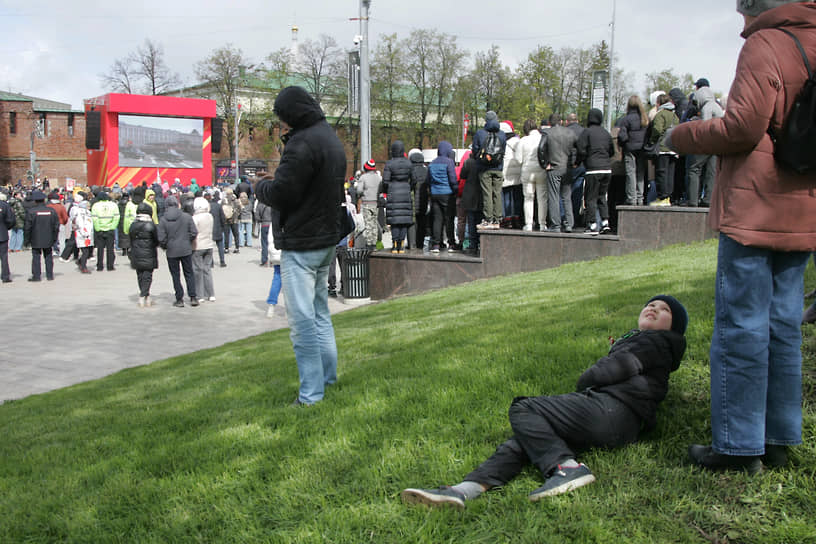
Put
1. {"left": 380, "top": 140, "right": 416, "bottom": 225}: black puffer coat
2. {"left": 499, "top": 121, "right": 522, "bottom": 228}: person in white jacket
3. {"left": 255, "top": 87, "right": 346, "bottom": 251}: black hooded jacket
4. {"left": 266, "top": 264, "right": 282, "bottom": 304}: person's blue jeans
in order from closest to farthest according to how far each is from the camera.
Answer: {"left": 255, "top": 87, "right": 346, "bottom": 251}: black hooded jacket
{"left": 266, "top": 264, "right": 282, "bottom": 304}: person's blue jeans
{"left": 499, "top": 121, "right": 522, "bottom": 228}: person in white jacket
{"left": 380, "top": 140, "right": 416, "bottom": 225}: black puffer coat

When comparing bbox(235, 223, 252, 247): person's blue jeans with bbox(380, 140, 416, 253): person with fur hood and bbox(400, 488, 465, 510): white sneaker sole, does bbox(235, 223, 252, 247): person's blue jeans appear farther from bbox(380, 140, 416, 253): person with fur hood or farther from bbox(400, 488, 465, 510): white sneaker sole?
bbox(400, 488, 465, 510): white sneaker sole

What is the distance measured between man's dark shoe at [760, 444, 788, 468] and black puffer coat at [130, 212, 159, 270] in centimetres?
1226

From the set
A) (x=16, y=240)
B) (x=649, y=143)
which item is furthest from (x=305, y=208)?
(x=16, y=240)

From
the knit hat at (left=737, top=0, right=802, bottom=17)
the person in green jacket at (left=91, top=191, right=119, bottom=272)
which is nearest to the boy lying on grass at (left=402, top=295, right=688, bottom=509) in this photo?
the knit hat at (left=737, top=0, right=802, bottom=17)

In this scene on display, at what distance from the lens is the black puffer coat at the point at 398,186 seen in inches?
540

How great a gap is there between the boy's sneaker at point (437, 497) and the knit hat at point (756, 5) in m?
2.32

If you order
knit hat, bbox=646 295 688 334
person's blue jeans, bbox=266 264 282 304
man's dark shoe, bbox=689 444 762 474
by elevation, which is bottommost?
person's blue jeans, bbox=266 264 282 304

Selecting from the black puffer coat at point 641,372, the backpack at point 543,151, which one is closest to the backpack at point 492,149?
the backpack at point 543,151

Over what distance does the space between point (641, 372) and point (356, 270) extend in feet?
36.3

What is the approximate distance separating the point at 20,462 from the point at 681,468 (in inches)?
159

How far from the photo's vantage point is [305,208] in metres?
4.78

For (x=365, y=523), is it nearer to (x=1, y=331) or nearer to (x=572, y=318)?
(x=572, y=318)

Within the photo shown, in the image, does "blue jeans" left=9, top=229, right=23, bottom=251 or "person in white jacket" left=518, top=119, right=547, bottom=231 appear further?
"blue jeans" left=9, top=229, right=23, bottom=251

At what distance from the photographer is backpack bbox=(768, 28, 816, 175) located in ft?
8.39
